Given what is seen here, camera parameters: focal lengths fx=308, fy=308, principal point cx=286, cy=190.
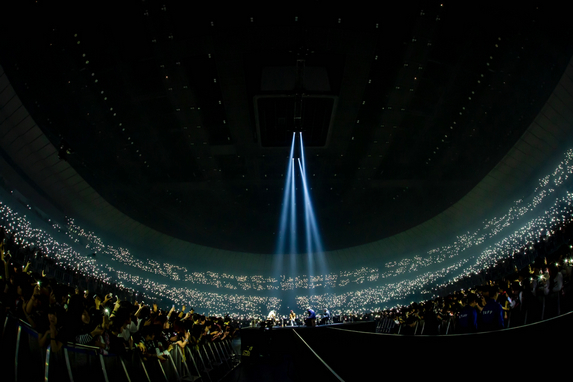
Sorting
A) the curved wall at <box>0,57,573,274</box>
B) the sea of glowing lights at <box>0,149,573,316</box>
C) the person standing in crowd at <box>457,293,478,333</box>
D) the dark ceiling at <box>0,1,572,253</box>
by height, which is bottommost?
the person standing in crowd at <box>457,293,478,333</box>

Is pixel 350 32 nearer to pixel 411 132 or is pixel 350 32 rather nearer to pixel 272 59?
pixel 272 59

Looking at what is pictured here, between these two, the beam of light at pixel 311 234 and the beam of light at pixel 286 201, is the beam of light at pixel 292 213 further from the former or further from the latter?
the beam of light at pixel 311 234

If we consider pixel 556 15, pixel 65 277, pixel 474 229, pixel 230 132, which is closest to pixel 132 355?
pixel 230 132

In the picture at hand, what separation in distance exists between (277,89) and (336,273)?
25656 mm

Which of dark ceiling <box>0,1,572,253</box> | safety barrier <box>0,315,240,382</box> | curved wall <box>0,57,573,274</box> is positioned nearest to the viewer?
safety barrier <box>0,315,240,382</box>

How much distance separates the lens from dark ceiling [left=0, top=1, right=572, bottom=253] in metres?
9.24

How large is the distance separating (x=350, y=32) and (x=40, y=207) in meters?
17.2

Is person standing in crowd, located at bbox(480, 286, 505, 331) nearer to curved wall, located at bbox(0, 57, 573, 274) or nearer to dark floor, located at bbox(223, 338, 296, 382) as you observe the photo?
dark floor, located at bbox(223, 338, 296, 382)

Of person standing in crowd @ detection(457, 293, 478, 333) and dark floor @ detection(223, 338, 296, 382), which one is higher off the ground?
person standing in crowd @ detection(457, 293, 478, 333)

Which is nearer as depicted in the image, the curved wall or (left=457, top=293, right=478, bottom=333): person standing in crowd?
(left=457, top=293, right=478, bottom=333): person standing in crowd

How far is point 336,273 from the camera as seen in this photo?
1287 inches

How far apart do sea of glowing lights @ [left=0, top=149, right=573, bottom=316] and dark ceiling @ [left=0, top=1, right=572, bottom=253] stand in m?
3.28

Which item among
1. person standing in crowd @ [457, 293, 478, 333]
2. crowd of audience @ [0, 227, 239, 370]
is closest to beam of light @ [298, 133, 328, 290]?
person standing in crowd @ [457, 293, 478, 333]

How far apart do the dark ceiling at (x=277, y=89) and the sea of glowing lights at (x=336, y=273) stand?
10.8 feet
